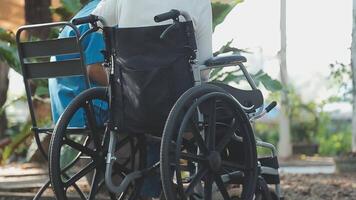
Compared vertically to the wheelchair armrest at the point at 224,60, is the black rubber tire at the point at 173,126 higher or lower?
lower

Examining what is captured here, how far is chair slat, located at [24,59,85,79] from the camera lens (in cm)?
353

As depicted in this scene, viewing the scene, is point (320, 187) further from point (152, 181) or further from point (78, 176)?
point (78, 176)

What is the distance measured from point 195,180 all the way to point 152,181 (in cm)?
65

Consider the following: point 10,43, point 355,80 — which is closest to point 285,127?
point 355,80

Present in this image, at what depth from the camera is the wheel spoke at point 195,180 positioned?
307 cm

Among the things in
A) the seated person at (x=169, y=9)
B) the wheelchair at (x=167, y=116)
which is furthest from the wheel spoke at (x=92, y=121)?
the seated person at (x=169, y=9)

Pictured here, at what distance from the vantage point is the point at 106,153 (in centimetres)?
346

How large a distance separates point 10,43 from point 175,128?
3.92 meters

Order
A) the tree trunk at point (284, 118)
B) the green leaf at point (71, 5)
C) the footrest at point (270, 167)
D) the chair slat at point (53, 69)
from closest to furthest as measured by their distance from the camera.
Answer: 1. the chair slat at point (53, 69)
2. the footrest at point (270, 167)
3. the green leaf at point (71, 5)
4. the tree trunk at point (284, 118)

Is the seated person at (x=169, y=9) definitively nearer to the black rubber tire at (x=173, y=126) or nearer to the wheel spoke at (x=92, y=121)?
the black rubber tire at (x=173, y=126)

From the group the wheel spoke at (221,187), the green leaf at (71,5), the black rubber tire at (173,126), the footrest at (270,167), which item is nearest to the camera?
the black rubber tire at (173,126)

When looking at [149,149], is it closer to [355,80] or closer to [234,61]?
[234,61]

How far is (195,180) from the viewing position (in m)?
3.10

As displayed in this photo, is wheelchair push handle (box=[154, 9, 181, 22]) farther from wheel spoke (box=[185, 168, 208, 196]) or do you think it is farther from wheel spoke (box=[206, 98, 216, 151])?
wheel spoke (box=[185, 168, 208, 196])
